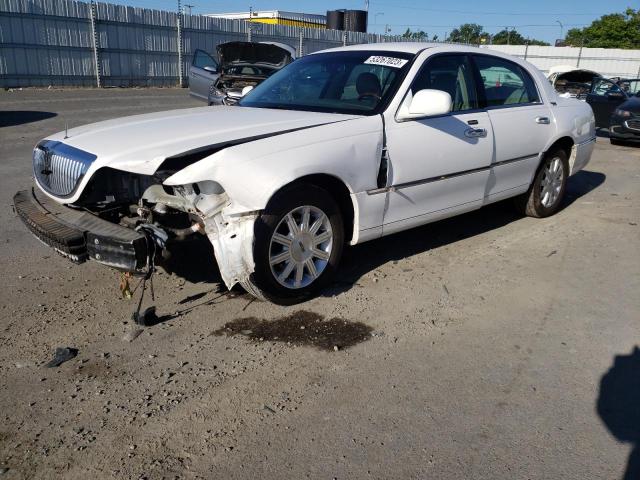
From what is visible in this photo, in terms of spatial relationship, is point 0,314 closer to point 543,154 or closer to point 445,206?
point 445,206

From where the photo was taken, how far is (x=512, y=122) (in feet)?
18.0

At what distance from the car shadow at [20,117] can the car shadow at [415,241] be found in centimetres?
924

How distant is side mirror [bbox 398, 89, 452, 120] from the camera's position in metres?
4.28

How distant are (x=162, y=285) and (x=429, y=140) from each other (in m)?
2.32

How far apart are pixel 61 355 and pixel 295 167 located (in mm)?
1769

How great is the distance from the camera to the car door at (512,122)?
17.5 ft

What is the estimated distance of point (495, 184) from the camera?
214 inches

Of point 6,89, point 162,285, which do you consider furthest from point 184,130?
point 6,89

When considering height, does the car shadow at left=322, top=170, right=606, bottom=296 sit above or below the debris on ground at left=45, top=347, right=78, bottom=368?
below

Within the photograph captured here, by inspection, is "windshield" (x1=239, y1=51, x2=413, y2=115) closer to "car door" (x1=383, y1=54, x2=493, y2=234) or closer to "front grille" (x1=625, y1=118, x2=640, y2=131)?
"car door" (x1=383, y1=54, x2=493, y2=234)

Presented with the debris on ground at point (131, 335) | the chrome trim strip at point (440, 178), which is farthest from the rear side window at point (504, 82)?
the debris on ground at point (131, 335)

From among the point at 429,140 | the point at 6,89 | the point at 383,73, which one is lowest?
the point at 6,89

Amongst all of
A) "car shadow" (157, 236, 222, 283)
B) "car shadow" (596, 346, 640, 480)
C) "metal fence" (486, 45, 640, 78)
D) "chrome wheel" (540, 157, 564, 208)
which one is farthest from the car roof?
"metal fence" (486, 45, 640, 78)

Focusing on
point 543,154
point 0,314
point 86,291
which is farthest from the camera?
point 543,154
